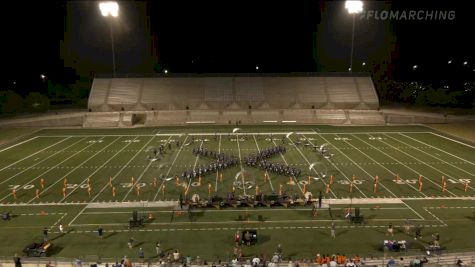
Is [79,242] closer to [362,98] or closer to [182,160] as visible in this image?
[182,160]

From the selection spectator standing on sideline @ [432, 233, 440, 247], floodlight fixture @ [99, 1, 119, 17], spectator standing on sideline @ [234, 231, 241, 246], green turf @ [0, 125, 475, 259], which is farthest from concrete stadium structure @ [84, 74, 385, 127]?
spectator standing on sideline @ [432, 233, 440, 247]

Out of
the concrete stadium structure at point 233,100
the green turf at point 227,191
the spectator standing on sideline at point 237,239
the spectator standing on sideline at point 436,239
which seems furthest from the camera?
the concrete stadium structure at point 233,100

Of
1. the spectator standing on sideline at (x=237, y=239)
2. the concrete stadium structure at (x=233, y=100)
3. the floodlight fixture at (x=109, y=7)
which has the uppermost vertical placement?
the floodlight fixture at (x=109, y=7)

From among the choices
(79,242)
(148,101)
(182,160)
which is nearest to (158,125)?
(148,101)

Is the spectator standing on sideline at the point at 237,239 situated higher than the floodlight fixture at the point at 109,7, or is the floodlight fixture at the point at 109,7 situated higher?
the floodlight fixture at the point at 109,7

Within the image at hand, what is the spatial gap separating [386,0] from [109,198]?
46461mm

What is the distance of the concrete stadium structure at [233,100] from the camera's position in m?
51.6

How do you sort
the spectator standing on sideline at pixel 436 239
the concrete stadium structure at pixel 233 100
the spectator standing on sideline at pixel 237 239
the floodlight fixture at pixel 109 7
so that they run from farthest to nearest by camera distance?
the concrete stadium structure at pixel 233 100 < the floodlight fixture at pixel 109 7 < the spectator standing on sideline at pixel 237 239 < the spectator standing on sideline at pixel 436 239

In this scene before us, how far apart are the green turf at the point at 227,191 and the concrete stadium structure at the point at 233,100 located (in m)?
11.4

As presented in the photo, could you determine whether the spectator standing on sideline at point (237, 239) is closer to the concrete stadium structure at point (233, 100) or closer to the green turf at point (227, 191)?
the green turf at point (227, 191)

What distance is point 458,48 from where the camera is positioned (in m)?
62.8

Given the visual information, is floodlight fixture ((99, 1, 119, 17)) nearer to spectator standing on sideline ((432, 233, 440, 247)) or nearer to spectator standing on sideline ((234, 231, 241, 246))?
spectator standing on sideline ((234, 231, 241, 246))

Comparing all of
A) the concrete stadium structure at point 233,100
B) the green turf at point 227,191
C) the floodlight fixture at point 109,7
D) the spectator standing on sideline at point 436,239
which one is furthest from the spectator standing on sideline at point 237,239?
the floodlight fixture at point 109,7

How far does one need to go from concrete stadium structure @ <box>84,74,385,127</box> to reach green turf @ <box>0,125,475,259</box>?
11.4 metres
